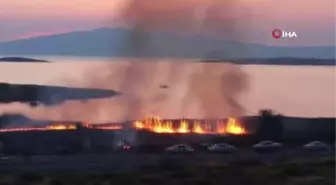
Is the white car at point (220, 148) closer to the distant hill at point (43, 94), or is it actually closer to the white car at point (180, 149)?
the white car at point (180, 149)

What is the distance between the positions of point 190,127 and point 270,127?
17.6 feet

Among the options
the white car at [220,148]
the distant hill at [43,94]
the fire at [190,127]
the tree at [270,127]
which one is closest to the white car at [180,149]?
the white car at [220,148]

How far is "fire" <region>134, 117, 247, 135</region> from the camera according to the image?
58.6 meters

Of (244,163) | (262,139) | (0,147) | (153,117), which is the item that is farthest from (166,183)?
(153,117)

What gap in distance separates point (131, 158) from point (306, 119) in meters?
36.7

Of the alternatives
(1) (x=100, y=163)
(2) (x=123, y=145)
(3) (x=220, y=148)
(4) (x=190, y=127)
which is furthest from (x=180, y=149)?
(4) (x=190, y=127)

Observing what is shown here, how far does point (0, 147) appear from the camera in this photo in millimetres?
46125

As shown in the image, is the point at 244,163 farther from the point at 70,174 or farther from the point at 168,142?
the point at 168,142

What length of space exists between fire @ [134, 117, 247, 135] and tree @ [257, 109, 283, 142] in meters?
1.26

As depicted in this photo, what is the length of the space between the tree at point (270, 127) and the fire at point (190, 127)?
1261mm

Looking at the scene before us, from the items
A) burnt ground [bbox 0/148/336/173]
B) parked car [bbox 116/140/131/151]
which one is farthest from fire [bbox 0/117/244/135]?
burnt ground [bbox 0/148/336/173]

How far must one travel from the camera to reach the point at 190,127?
61125 millimetres

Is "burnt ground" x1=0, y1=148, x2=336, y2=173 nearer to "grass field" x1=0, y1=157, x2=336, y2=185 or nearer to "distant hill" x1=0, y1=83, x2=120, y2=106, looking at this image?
"grass field" x1=0, y1=157, x2=336, y2=185

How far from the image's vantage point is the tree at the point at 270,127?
58.4 m
